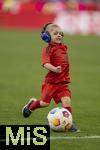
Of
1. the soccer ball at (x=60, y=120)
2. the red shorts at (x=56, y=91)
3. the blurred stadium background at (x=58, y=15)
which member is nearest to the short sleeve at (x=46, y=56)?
the red shorts at (x=56, y=91)

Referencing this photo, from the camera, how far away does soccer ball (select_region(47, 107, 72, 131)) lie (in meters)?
12.0

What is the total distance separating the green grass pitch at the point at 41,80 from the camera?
12630 millimetres

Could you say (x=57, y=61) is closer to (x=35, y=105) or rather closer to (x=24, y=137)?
(x=35, y=105)

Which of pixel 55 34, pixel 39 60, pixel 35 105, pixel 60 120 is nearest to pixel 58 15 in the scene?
pixel 39 60

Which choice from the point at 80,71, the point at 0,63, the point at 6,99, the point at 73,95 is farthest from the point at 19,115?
the point at 0,63

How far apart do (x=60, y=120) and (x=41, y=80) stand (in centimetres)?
962

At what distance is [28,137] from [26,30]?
34097 millimetres

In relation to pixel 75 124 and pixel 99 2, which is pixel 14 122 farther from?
pixel 99 2

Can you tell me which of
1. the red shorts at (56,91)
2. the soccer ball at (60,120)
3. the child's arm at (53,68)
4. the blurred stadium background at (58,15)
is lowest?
the soccer ball at (60,120)

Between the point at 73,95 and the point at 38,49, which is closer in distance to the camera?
the point at 73,95

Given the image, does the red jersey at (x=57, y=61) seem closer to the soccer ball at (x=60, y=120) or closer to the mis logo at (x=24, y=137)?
the soccer ball at (x=60, y=120)

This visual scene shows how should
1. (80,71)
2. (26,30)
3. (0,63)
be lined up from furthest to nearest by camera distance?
1. (26,30)
2. (0,63)
3. (80,71)

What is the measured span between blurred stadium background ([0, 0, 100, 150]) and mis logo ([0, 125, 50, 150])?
0.60ft

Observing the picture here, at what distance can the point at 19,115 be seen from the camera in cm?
1404
